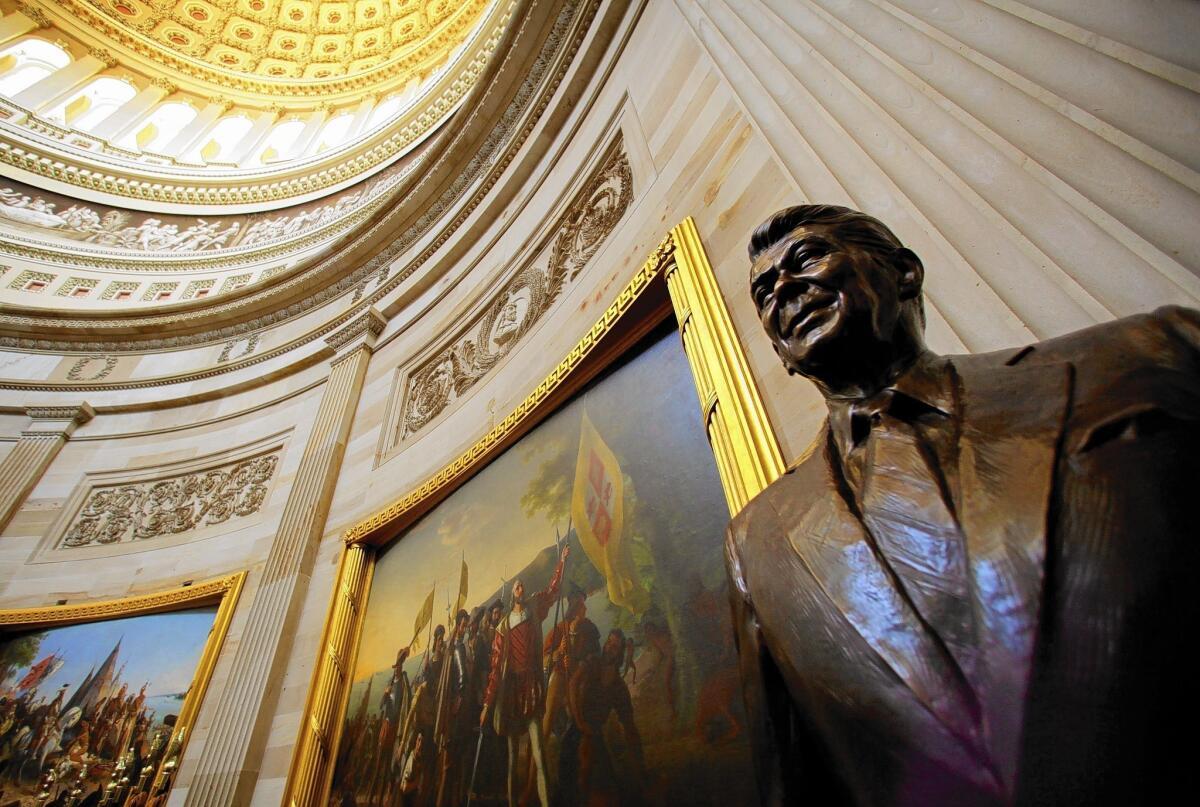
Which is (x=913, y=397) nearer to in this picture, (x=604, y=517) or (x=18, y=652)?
(x=604, y=517)

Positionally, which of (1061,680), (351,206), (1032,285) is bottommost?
(1061,680)

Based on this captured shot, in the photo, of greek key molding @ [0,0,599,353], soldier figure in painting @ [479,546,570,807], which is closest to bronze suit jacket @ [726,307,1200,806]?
soldier figure in painting @ [479,546,570,807]

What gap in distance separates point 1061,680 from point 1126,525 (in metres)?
0.16

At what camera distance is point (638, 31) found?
4098 millimetres

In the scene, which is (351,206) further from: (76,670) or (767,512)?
(767,512)

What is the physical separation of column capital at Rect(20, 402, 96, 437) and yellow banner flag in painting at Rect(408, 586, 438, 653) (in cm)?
797

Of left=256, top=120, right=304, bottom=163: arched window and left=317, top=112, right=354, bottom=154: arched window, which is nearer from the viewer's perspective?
left=317, top=112, right=354, bottom=154: arched window

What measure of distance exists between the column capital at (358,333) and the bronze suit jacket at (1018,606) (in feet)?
22.4

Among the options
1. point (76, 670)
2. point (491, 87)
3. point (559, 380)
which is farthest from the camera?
point (491, 87)

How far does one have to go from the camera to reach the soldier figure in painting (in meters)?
2.24

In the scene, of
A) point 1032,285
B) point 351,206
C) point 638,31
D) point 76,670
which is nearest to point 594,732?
point 1032,285

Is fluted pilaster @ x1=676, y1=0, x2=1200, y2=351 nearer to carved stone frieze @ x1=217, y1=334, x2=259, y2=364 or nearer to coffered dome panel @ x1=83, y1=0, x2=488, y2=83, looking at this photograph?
carved stone frieze @ x1=217, y1=334, x2=259, y2=364

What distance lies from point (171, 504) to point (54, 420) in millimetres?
3014

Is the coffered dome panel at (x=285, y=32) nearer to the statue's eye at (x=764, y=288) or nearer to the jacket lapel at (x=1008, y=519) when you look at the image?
the statue's eye at (x=764, y=288)
